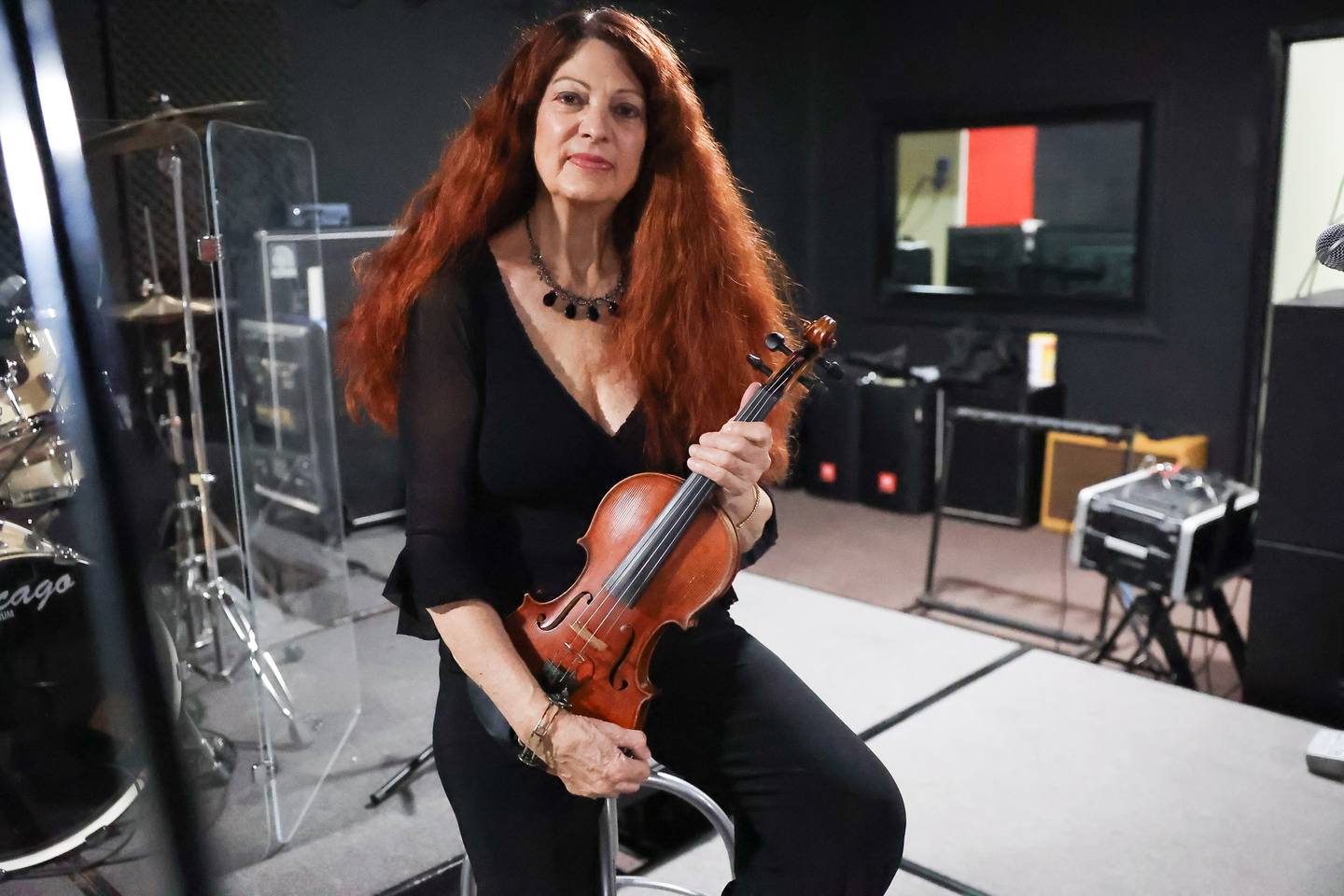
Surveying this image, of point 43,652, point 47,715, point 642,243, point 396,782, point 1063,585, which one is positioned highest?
point 642,243

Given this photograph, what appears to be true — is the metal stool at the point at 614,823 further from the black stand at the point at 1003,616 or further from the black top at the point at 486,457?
the black stand at the point at 1003,616

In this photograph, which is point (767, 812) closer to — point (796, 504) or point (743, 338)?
point (743, 338)

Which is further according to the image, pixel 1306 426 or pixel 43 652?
pixel 1306 426

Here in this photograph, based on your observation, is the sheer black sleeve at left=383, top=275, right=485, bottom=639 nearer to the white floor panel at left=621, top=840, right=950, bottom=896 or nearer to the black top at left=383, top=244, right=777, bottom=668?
the black top at left=383, top=244, right=777, bottom=668

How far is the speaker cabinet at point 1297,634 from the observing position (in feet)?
8.05

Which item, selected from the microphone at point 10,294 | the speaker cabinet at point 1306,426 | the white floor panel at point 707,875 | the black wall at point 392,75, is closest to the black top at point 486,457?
the white floor panel at point 707,875

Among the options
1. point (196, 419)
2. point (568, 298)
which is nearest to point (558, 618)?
point (568, 298)

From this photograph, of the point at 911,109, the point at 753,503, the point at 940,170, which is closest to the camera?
the point at 753,503

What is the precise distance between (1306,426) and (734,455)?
187cm

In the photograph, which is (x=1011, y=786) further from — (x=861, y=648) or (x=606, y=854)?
(x=606, y=854)

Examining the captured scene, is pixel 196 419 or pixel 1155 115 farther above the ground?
pixel 1155 115

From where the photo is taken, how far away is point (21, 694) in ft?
6.27

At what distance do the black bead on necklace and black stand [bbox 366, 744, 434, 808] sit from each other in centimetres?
123

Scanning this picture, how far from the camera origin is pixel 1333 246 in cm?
193
